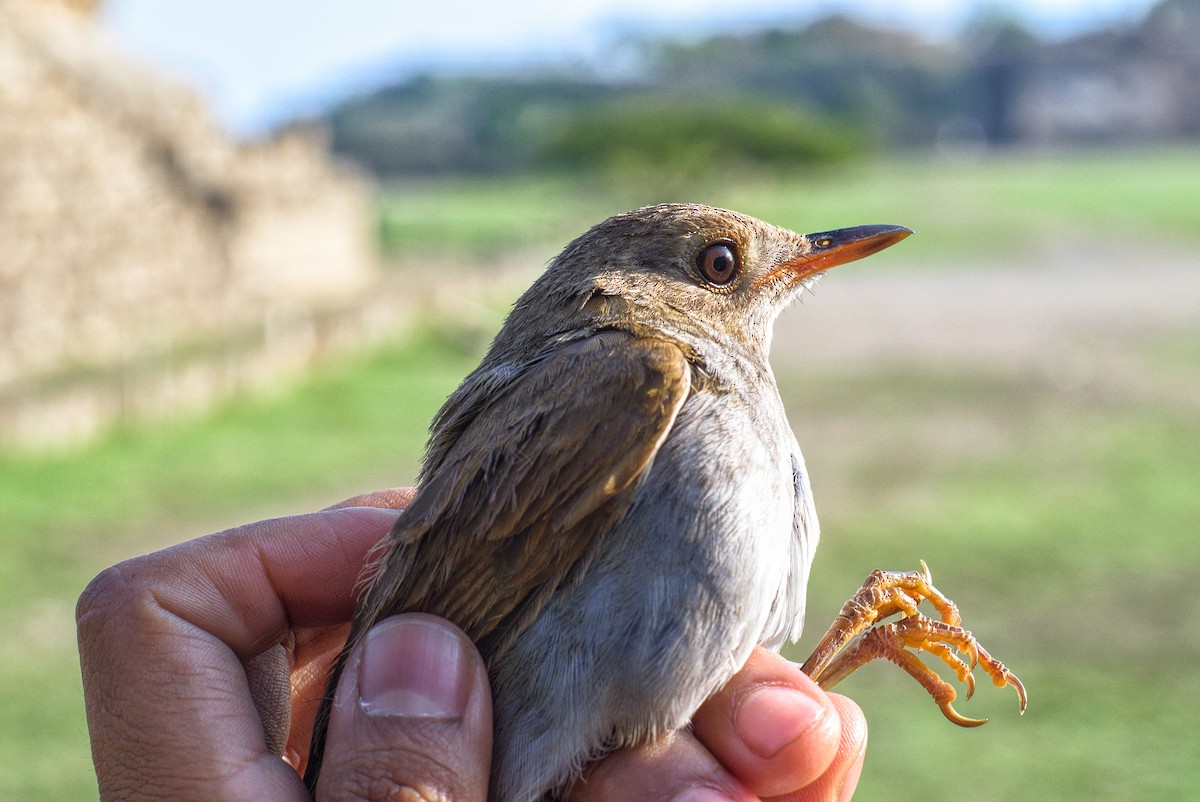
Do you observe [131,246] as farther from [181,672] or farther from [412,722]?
[412,722]

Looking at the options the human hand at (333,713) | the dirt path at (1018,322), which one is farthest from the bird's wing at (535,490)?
the dirt path at (1018,322)

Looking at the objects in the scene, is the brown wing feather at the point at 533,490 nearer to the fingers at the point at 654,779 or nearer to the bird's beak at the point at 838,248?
the fingers at the point at 654,779

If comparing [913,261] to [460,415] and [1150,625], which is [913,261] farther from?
[460,415]

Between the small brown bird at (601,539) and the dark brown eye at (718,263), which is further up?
the dark brown eye at (718,263)

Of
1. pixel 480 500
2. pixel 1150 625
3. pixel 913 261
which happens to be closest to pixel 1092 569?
pixel 1150 625

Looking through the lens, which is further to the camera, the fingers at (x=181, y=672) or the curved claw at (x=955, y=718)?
the curved claw at (x=955, y=718)
